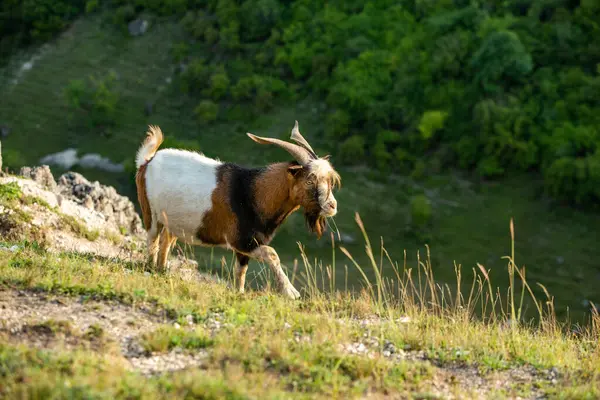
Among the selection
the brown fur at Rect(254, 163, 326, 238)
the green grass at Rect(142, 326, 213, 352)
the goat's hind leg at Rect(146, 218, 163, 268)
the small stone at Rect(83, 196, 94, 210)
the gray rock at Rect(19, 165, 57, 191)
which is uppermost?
the brown fur at Rect(254, 163, 326, 238)

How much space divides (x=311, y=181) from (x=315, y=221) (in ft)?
2.07

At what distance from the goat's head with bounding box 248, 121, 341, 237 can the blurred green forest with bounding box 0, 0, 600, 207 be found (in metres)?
15.0

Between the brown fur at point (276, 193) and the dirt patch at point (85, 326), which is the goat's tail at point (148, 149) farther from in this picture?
the dirt patch at point (85, 326)

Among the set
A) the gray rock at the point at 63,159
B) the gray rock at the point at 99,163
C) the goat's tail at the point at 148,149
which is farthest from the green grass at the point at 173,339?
the gray rock at the point at 63,159

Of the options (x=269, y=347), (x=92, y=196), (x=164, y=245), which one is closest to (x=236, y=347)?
(x=269, y=347)

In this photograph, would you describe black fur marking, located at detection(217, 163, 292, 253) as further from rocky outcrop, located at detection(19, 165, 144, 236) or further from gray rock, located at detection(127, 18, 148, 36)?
gray rock, located at detection(127, 18, 148, 36)

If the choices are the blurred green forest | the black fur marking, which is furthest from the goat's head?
the blurred green forest

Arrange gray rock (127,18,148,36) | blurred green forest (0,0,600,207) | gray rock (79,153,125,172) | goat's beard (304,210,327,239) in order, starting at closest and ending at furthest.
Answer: goat's beard (304,210,327,239)
blurred green forest (0,0,600,207)
gray rock (79,153,125,172)
gray rock (127,18,148,36)

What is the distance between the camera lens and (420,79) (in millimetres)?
28094

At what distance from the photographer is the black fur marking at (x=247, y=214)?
9695mm

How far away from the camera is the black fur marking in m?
9.70

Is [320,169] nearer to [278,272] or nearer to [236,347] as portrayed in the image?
[278,272]

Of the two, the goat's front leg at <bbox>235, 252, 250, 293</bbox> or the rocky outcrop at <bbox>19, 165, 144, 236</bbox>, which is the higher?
the goat's front leg at <bbox>235, 252, 250, 293</bbox>

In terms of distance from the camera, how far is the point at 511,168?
80.9ft
